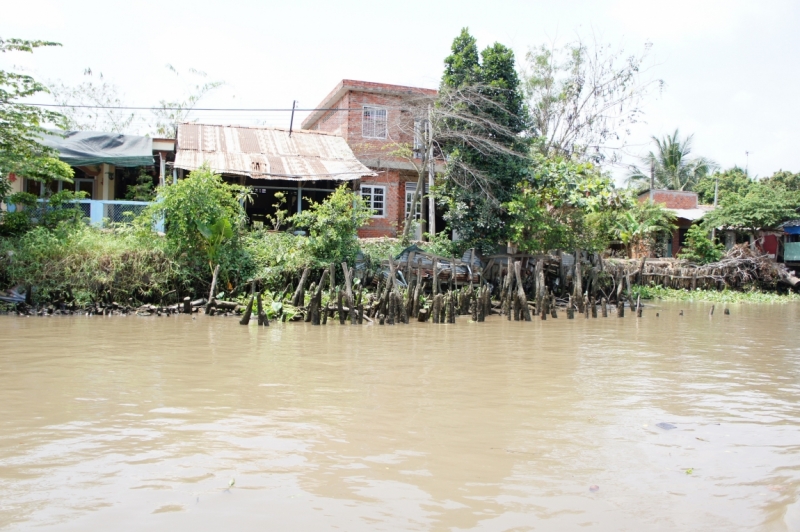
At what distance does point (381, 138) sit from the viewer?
24.4m

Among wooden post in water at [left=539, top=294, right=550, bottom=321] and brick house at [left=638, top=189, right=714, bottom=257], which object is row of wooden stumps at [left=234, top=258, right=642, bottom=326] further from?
brick house at [left=638, top=189, right=714, bottom=257]

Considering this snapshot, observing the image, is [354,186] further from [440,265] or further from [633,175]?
[633,175]

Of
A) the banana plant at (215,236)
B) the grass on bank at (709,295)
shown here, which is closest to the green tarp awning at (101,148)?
the banana plant at (215,236)

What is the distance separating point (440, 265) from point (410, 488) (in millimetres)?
15142

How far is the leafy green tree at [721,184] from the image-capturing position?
36.8 meters

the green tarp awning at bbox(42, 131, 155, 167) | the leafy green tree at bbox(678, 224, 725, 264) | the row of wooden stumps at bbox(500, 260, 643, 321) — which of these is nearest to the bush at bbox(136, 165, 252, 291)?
the green tarp awning at bbox(42, 131, 155, 167)

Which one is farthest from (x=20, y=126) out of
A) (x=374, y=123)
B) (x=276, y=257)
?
(x=374, y=123)

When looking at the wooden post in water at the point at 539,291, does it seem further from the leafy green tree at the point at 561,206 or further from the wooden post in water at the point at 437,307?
Result: the wooden post in water at the point at 437,307

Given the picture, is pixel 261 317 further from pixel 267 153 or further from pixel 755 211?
pixel 755 211

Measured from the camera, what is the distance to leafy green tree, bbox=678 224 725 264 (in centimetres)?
2797

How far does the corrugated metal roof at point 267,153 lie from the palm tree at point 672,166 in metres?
24.5

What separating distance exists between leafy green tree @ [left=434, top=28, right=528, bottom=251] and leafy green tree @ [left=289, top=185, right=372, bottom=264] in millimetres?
3612

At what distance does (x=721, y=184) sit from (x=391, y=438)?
124 feet

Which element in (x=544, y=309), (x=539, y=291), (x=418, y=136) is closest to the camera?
(x=544, y=309)
